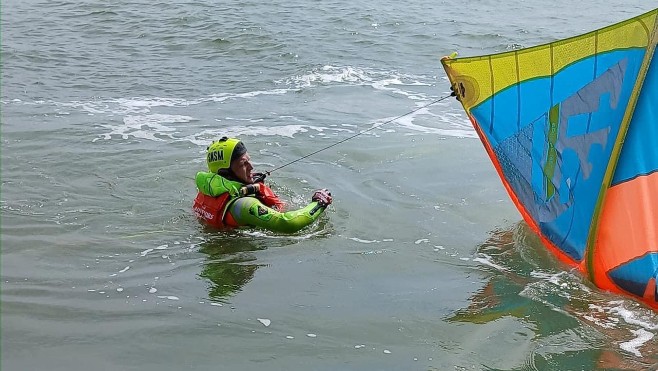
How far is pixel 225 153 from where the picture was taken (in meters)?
7.70

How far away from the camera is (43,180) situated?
9102 mm

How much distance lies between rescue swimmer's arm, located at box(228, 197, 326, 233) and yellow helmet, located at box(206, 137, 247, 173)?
390mm

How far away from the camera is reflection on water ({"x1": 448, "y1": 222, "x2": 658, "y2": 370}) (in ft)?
17.2

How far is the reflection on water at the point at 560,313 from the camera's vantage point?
5.23 metres

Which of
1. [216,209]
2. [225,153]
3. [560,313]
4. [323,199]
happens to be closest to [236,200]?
[216,209]

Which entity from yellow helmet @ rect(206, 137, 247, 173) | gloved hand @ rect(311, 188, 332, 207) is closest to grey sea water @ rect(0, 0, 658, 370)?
gloved hand @ rect(311, 188, 332, 207)

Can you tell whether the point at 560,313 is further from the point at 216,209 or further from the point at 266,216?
the point at 216,209

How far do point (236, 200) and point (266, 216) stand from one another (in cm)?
34

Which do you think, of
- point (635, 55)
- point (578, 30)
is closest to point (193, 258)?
point (635, 55)

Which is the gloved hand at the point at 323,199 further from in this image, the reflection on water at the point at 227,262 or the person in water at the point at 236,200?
the reflection on water at the point at 227,262

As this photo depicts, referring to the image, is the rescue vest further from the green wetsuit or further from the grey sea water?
the grey sea water

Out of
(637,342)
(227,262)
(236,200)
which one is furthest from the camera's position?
(236,200)

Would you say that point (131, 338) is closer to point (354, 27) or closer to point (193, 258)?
point (193, 258)

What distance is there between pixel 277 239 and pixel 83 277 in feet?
6.05
